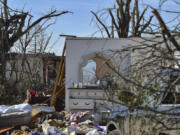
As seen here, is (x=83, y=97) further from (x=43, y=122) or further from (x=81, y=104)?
(x=43, y=122)

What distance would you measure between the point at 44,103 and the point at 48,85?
15.4 ft

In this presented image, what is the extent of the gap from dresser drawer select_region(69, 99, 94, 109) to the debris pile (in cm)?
34

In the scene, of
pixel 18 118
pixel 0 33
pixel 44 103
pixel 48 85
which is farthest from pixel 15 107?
pixel 48 85

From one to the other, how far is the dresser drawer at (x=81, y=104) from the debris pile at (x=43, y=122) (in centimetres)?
34

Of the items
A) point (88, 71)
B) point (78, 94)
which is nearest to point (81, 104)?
point (78, 94)

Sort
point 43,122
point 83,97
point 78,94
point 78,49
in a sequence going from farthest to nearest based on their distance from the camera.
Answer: point 78,49
point 78,94
point 83,97
point 43,122

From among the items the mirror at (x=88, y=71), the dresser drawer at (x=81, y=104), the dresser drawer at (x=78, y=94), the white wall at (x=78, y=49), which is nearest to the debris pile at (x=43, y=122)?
the dresser drawer at (x=81, y=104)

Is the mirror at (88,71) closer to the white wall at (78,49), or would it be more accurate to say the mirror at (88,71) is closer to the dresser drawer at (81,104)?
the white wall at (78,49)

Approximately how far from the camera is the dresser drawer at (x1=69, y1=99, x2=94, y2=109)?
381 inches

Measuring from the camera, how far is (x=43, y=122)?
8.32m

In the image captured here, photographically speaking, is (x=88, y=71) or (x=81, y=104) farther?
(x=88, y=71)

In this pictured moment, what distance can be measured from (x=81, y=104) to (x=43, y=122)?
180 centimetres

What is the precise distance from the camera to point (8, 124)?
779 centimetres

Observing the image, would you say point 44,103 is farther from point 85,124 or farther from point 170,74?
point 170,74
